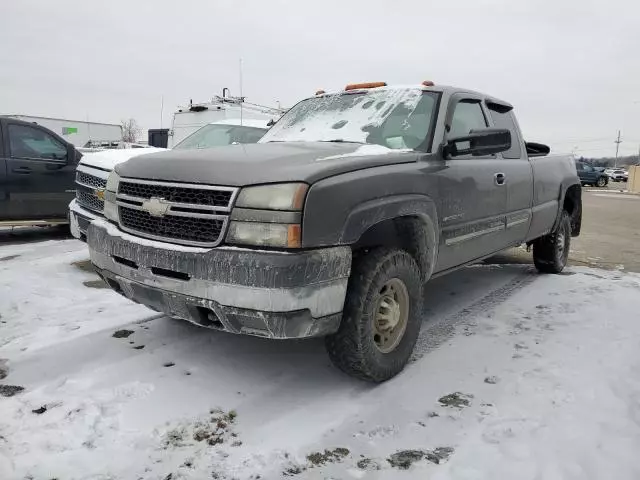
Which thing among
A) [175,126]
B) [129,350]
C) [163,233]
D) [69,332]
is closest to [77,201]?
[69,332]

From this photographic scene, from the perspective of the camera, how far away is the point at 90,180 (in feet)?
18.1

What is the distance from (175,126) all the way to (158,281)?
11060 mm

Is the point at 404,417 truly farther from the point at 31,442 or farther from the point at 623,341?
the point at 623,341

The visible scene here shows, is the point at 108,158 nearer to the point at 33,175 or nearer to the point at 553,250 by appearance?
the point at 33,175

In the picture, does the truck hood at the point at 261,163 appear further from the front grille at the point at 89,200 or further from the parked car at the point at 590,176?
the parked car at the point at 590,176

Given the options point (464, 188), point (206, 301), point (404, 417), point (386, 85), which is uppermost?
point (386, 85)

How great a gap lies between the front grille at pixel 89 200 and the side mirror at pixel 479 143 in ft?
11.8

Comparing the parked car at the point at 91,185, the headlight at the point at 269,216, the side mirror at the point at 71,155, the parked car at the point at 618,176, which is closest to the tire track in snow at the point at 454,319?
the headlight at the point at 269,216

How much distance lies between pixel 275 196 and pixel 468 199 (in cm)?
180

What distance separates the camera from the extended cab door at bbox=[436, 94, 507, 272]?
3.46 metres

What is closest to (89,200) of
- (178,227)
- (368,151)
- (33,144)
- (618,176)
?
(33,144)

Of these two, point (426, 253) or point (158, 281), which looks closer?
point (158, 281)

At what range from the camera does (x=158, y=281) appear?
2.67 m

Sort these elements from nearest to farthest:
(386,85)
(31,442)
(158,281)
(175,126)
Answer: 1. (31,442)
2. (158,281)
3. (386,85)
4. (175,126)
